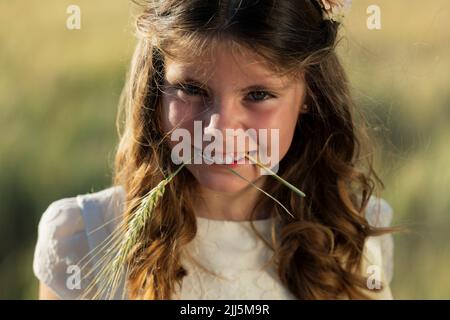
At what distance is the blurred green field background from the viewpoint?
93.8 inches

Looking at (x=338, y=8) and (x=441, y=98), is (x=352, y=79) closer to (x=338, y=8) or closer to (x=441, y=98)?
(x=338, y=8)

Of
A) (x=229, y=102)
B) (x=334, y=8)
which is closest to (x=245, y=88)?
(x=229, y=102)

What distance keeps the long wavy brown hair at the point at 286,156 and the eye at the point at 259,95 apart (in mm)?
51

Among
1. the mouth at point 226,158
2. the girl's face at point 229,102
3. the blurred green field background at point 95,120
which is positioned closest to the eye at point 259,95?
the girl's face at point 229,102

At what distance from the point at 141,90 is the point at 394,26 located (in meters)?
1.38

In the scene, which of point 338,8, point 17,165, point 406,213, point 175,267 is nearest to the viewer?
point 338,8

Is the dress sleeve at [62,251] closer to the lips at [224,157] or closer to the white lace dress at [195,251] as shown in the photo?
the white lace dress at [195,251]

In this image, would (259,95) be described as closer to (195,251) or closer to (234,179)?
(234,179)

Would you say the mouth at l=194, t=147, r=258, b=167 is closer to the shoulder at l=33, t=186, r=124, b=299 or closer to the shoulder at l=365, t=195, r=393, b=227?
the shoulder at l=33, t=186, r=124, b=299

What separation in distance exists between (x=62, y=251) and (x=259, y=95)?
603mm

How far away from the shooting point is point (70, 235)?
1596 millimetres

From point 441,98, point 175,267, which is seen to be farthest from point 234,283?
point 441,98

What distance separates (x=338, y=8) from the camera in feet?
4.56

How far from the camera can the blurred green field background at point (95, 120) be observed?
238 cm
